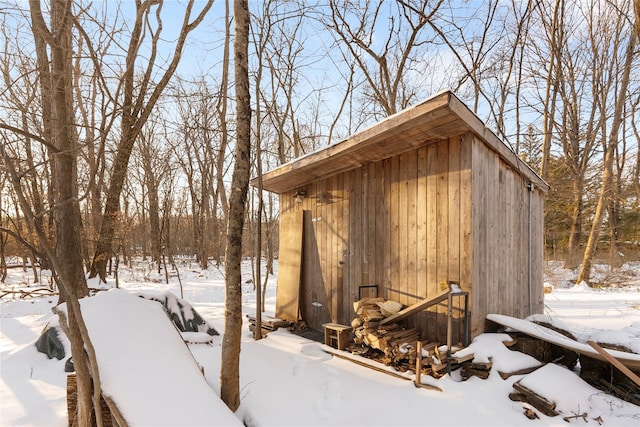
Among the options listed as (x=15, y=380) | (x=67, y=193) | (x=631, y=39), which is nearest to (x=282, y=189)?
(x=67, y=193)

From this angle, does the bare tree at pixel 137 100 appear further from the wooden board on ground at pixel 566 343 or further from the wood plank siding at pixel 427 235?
the wooden board on ground at pixel 566 343

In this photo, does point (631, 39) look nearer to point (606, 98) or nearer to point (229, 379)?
point (606, 98)

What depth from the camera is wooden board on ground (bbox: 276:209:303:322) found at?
6547 mm

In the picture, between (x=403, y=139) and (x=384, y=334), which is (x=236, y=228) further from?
(x=403, y=139)

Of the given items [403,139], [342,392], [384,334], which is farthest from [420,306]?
[403,139]

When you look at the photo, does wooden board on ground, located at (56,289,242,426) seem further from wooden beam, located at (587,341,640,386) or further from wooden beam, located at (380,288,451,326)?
wooden beam, located at (587,341,640,386)

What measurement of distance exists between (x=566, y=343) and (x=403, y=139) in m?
2.99

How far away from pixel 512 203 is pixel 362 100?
913 cm

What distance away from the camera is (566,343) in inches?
143

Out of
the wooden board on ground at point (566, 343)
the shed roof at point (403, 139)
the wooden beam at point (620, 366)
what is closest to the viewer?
the wooden beam at point (620, 366)

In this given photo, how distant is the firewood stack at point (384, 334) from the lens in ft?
13.2

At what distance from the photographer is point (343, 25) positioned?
9.15 metres

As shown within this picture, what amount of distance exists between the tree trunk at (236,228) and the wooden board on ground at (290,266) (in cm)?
349

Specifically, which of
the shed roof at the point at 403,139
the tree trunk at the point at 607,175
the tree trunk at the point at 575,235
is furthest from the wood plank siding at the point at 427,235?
the tree trunk at the point at 575,235
